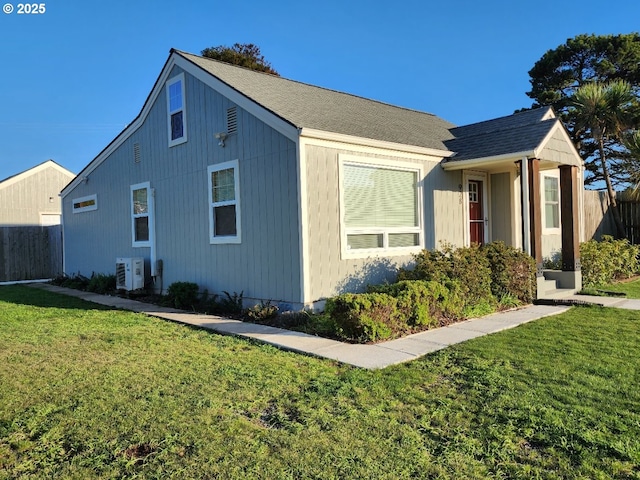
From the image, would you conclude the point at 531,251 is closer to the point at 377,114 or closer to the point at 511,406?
the point at 377,114

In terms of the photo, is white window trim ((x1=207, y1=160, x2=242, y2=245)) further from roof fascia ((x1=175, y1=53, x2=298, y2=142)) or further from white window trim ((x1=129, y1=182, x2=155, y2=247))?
white window trim ((x1=129, y1=182, x2=155, y2=247))

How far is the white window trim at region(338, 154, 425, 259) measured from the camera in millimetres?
8125

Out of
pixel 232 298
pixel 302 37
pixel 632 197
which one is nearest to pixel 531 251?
pixel 232 298

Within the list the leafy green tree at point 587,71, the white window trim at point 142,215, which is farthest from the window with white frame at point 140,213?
the leafy green tree at point 587,71

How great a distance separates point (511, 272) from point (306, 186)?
14.0 ft

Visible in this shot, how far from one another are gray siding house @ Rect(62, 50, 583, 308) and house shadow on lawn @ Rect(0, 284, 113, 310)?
171cm

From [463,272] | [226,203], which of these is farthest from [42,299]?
[463,272]

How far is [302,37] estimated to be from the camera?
14859 millimetres

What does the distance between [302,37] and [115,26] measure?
Result: 6.00 meters

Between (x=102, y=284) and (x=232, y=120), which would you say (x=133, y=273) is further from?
(x=232, y=120)

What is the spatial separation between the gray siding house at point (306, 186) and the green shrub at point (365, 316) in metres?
1.32

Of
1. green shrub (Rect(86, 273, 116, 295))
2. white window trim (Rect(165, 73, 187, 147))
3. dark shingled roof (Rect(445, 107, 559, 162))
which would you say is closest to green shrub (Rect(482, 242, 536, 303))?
dark shingled roof (Rect(445, 107, 559, 162))

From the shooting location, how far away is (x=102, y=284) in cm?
1244

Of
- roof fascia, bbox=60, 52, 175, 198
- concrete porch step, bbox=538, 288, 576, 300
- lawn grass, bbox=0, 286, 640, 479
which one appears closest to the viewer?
lawn grass, bbox=0, 286, 640, 479
